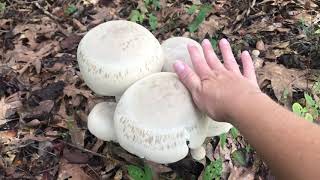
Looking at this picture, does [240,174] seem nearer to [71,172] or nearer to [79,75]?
[71,172]

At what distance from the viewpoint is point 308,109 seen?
3.53 m

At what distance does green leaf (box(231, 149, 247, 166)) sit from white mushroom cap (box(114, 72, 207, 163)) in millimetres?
632

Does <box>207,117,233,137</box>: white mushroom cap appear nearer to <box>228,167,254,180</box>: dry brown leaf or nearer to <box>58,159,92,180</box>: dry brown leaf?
<box>228,167,254,180</box>: dry brown leaf

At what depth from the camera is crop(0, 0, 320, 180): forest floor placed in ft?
10.9

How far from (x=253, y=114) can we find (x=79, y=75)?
2.13m

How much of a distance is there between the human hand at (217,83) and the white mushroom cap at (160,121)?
83 millimetres

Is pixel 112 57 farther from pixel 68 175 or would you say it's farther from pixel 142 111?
pixel 68 175

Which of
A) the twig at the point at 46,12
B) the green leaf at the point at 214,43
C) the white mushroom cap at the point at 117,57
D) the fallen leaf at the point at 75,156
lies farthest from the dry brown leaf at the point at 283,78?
the twig at the point at 46,12

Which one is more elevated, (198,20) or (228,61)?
(228,61)

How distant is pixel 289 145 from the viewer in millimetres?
2162

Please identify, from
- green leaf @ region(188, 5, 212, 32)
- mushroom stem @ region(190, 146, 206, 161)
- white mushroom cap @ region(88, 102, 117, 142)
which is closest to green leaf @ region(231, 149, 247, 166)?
mushroom stem @ region(190, 146, 206, 161)

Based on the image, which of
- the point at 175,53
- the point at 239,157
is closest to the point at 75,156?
the point at 175,53

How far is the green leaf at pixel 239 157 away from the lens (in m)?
3.25

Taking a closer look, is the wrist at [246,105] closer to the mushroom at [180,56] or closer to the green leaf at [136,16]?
the mushroom at [180,56]
